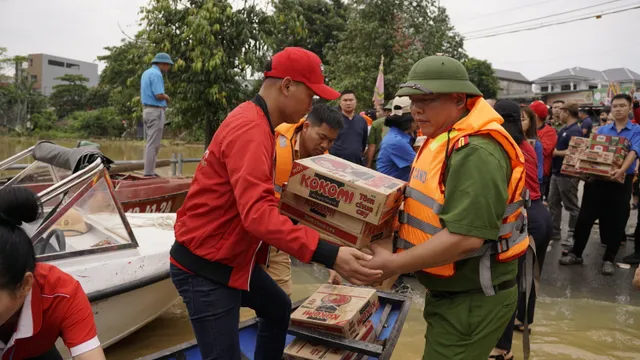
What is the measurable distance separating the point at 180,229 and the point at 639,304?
5.74 metres

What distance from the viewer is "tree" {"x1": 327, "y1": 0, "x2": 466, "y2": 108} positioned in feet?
64.3

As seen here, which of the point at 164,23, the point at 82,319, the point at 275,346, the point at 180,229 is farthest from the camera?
the point at 164,23

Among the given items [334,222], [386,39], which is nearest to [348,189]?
[334,222]

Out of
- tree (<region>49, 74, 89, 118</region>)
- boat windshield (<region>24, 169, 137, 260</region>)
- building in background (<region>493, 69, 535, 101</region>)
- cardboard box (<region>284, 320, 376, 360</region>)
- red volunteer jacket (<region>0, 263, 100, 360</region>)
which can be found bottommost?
tree (<region>49, 74, 89, 118</region>)

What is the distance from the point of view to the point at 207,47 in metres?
9.52

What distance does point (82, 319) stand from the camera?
6.68 ft

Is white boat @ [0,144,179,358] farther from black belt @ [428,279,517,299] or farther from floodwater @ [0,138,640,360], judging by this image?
black belt @ [428,279,517,299]

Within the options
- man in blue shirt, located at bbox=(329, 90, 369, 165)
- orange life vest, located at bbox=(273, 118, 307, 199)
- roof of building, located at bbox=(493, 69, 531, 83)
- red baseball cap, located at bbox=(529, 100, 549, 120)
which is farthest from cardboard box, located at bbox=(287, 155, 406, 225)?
roof of building, located at bbox=(493, 69, 531, 83)

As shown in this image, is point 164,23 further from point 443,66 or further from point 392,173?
point 443,66

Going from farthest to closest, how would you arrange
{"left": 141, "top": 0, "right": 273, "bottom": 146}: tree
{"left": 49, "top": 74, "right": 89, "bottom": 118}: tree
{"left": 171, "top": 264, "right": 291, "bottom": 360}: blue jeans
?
{"left": 49, "top": 74, "right": 89, "bottom": 118}: tree < {"left": 141, "top": 0, "right": 273, "bottom": 146}: tree < {"left": 171, "top": 264, "right": 291, "bottom": 360}: blue jeans

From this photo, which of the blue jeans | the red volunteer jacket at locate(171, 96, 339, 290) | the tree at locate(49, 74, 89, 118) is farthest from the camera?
the tree at locate(49, 74, 89, 118)

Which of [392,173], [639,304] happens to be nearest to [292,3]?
[392,173]

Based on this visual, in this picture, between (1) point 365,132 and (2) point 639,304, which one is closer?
(2) point 639,304

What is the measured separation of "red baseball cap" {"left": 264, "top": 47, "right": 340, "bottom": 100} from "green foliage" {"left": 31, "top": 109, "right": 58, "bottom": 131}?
4709 centimetres
